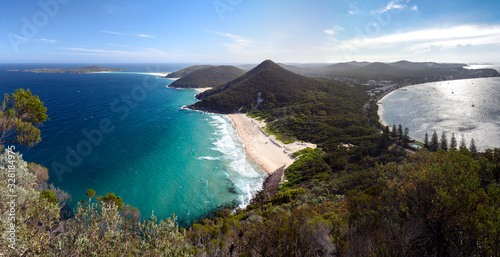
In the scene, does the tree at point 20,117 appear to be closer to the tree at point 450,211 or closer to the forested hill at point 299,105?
the tree at point 450,211

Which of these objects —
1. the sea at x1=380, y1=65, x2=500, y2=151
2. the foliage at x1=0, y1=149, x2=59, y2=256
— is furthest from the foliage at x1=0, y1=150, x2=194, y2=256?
the sea at x1=380, y1=65, x2=500, y2=151

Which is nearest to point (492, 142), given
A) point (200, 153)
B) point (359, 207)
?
point (359, 207)

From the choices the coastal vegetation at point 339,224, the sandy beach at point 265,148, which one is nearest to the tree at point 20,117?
the coastal vegetation at point 339,224

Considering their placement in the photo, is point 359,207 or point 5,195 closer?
point 5,195

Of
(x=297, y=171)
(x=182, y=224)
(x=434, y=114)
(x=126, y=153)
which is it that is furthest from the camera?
(x=434, y=114)

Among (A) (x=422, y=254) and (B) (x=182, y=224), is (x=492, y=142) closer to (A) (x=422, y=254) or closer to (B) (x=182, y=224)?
(A) (x=422, y=254)

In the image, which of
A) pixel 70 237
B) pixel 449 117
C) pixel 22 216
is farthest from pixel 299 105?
pixel 22 216

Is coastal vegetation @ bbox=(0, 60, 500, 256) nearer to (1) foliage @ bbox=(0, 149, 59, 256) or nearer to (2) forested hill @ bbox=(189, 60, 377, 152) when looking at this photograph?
(1) foliage @ bbox=(0, 149, 59, 256)

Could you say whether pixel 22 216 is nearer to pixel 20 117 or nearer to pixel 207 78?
pixel 20 117
